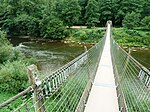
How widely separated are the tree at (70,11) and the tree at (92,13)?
44.6 inches

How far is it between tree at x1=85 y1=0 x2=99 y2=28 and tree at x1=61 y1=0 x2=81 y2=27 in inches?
44.6

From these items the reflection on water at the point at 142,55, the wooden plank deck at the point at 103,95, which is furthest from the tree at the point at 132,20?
the wooden plank deck at the point at 103,95

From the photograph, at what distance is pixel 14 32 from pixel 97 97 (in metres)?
22.4

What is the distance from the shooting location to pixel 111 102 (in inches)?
111

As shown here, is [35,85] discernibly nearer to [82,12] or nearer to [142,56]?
[142,56]

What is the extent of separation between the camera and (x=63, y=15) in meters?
22.2

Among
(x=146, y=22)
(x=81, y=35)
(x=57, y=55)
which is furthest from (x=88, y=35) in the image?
(x=57, y=55)

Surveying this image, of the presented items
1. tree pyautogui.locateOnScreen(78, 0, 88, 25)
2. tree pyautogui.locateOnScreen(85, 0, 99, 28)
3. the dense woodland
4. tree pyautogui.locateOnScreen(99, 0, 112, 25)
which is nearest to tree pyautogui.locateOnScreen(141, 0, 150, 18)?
the dense woodland

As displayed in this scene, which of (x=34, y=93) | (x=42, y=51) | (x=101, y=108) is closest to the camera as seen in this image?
(x=34, y=93)

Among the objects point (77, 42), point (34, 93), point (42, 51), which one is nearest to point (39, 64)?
point (42, 51)

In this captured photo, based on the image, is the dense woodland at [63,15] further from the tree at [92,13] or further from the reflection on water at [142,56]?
the reflection on water at [142,56]

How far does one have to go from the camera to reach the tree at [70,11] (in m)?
21.6

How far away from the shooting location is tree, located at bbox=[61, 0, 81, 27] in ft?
70.8

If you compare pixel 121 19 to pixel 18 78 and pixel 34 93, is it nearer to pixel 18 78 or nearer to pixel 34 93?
pixel 18 78
